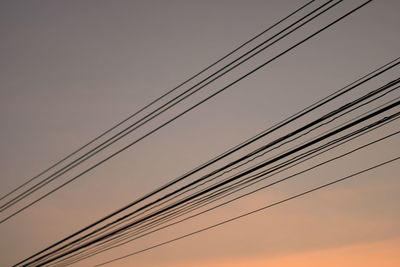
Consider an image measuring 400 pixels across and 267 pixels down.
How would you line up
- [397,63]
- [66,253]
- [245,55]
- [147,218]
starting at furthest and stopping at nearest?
[66,253] → [147,218] → [245,55] → [397,63]

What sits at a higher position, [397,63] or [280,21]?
[280,21]

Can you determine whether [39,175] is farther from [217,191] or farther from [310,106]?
[310,106]

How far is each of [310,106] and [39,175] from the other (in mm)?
6922

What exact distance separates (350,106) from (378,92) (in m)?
0.39

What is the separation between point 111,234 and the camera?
416 inches

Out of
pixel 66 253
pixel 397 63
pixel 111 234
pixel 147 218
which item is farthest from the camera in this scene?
pixel 66 253

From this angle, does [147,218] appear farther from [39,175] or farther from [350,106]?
[350,106]

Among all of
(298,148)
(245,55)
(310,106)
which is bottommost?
(298,148)

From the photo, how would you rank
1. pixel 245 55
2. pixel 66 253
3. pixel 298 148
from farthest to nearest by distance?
1. pixel 66 253
2. pixel 245 55
3. pixel 298 148

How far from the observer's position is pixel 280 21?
740cm

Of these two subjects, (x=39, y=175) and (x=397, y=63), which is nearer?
(x=397, y=63)

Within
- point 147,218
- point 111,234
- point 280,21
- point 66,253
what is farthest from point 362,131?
point 66,253

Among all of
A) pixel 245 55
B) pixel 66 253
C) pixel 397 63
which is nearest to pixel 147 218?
pixel 66 253

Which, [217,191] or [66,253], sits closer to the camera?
[217,191]
